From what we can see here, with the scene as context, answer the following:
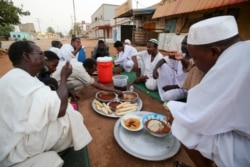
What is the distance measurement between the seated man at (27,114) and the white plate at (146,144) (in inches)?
30.2

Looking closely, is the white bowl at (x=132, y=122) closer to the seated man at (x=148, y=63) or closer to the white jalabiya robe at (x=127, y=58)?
the seated man at (x=148, y=63)

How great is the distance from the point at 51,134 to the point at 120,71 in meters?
3.75

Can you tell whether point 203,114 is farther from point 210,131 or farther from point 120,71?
point 120,71

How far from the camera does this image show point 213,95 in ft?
3.39

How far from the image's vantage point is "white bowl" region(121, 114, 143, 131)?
6.14ft

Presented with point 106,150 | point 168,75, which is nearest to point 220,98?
point 106,150

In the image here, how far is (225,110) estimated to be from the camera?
1.00m

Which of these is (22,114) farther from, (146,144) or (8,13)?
(8,13)

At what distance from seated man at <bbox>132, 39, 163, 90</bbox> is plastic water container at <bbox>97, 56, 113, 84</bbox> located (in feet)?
2.47

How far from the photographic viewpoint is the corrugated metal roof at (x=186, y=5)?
5453mm

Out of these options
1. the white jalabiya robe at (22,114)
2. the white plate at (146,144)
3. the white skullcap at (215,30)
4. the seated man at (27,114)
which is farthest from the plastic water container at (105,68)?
the white skullcap at (215,30)

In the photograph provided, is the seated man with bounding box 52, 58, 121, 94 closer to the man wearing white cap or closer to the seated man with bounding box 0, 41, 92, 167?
the seated man with bounding box 0, 41, 92, 167

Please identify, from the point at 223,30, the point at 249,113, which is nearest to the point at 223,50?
the point at 223,30

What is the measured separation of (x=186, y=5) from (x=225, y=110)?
8085mm
